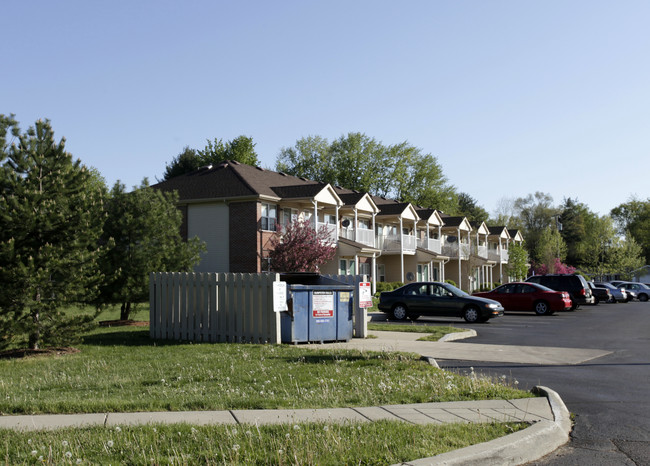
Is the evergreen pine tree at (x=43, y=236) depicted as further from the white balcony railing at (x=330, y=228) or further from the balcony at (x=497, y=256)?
the balcony at (x=497, y=256)

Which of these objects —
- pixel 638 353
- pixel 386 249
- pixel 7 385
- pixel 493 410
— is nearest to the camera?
pixel 493 410

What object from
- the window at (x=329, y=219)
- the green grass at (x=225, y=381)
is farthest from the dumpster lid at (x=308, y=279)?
the window at (x=329, y=219)

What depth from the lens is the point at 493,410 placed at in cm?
771

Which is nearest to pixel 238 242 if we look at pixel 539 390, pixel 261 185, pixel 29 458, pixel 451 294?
pixel 261 185

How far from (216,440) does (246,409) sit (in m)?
1.62

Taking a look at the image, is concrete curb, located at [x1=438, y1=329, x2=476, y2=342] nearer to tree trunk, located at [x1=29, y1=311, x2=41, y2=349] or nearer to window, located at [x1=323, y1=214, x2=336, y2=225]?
tree trunk, located at [x1=29, y1=311, x2=41, y2=349]

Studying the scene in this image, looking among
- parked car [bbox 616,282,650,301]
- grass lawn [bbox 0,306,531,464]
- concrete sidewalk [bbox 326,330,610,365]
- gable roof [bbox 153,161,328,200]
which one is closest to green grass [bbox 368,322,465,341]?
concrete sidewalk [bbox 326,330,610,365]

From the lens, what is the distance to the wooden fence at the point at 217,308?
14992 mm

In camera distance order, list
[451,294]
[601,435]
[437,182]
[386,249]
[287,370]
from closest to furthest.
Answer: [601,435] → [287,370] → [451,294] → [386,249] → [437,182]

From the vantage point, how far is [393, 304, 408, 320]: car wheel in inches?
993

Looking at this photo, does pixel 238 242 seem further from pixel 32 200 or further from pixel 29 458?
pixel 29 458

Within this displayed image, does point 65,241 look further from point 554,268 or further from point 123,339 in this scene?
point 554,268

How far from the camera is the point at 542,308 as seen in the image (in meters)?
30.9

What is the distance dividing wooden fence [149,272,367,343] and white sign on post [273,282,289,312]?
0.43 ft
